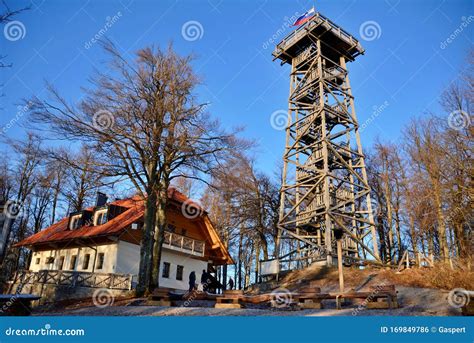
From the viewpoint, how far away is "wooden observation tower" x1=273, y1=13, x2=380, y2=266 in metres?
21.8

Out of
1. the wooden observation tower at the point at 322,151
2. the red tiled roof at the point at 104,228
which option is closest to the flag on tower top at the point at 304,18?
the wooden observation tower at the point at 322,151

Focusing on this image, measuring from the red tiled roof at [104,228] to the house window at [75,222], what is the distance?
15.4 inches

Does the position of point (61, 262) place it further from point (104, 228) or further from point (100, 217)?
point (104, 228)

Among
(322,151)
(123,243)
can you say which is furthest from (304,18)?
(123,243)

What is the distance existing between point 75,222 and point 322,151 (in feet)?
64.4

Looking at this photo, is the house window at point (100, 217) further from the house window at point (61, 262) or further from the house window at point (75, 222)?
the house window at point (61, 262)

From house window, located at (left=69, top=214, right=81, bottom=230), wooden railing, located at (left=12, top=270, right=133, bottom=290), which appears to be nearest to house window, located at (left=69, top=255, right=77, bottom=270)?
house window, located at (left=69, top=214, right=81, bottom=230)

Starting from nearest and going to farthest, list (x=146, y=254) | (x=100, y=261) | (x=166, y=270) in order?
(x=146, y=254) → (x=100, y=261) → (x=166, y=270)

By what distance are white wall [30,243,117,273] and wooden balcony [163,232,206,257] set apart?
3.50 m

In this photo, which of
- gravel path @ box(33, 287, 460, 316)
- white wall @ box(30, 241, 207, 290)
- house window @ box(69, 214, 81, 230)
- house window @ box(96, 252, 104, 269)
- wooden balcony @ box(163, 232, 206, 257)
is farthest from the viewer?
house window @ box(69, 214, 81, 230)

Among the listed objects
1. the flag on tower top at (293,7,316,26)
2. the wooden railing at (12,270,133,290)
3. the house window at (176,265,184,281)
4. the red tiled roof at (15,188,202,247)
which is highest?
the flag on tower top at (293,7,316,26)

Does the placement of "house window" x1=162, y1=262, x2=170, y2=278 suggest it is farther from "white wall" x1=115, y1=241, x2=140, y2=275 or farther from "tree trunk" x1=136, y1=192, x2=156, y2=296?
"tree trunk" x1=136, y1=192, x2=156, y2=296

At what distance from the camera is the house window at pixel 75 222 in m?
28.6

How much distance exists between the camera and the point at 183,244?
26328 mm
